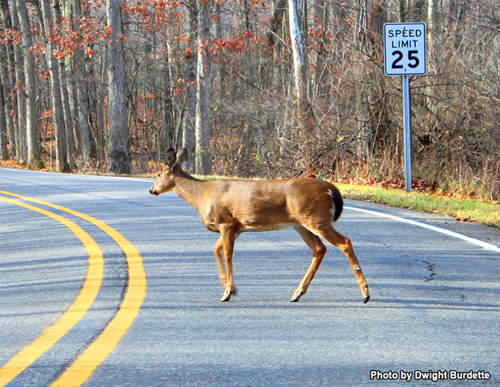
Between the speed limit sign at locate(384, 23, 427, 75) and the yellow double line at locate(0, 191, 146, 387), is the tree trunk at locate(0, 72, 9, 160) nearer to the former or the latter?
the speed limit sign at locate(384, 23, 427, 75)

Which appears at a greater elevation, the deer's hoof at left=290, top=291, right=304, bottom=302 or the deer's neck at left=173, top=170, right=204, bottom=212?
the deer's neck at left=173, top=170, right=204, bottom=212

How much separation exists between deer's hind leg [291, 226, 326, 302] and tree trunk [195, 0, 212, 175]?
1872 centimetres

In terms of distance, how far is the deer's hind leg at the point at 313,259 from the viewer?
6.19 m

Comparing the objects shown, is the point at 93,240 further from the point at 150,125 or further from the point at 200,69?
the point at 150,125

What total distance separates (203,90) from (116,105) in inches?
131

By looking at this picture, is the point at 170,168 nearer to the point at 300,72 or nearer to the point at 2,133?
the point at 300,72

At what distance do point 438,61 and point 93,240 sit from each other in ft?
40.3

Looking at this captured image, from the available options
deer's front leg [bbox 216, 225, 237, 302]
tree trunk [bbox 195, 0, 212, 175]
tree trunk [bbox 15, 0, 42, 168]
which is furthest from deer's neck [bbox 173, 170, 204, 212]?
tree trunk [bbox 15, 0, 42, 168]

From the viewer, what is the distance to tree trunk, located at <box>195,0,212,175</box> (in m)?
25.4

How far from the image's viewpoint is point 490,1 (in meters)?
19.6

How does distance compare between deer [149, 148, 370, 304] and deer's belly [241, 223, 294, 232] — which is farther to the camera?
deer's belly [241, 223, 294, 232]

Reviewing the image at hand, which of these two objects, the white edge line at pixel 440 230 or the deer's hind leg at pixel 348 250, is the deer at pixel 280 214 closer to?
the deer's hind leg at pixel 348 250

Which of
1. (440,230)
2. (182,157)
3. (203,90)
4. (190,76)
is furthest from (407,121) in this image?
(190,76)

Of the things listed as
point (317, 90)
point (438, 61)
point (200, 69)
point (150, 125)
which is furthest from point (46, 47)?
point (438, 61)
